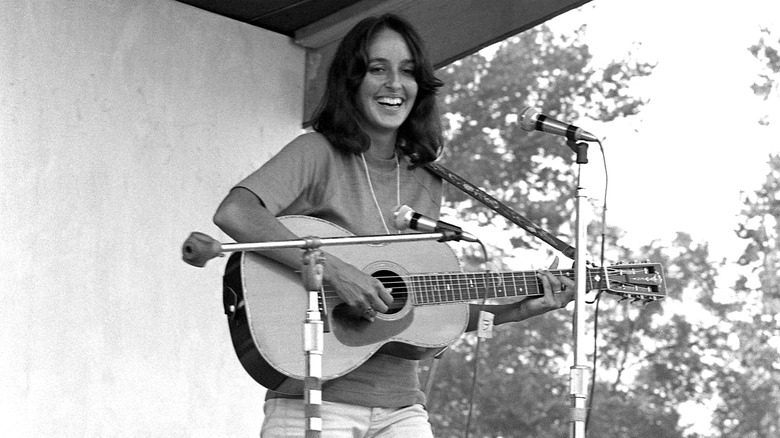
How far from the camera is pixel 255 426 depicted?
515 centimetres

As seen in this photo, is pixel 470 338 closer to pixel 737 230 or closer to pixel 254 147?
pixel 737 230

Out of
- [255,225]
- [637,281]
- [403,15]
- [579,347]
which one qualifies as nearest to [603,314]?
[403,15]

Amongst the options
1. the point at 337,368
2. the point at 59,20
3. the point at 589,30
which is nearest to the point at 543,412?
the point at 589,30

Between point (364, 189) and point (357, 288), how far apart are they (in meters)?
0.33

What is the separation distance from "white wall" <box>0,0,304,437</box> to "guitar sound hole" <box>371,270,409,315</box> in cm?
182

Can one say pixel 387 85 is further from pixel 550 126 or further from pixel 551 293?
pixel 551 293

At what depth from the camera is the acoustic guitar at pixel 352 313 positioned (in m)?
3.05

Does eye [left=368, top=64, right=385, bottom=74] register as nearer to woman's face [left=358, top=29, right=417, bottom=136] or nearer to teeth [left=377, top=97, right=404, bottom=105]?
woman's face [left=358, top=29, right=417, bottom=136]

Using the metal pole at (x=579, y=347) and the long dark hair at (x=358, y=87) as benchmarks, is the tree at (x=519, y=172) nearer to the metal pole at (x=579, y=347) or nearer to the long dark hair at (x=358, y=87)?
the long dark hair at (x=358, y=87)

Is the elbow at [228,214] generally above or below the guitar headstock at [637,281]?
above

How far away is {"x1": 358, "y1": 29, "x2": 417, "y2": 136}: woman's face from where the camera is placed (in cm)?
340

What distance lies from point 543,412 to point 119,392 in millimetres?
4521

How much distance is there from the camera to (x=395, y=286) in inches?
131

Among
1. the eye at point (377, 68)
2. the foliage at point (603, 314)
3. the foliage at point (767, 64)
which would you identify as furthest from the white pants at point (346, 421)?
the foliage at point (767, 64)
